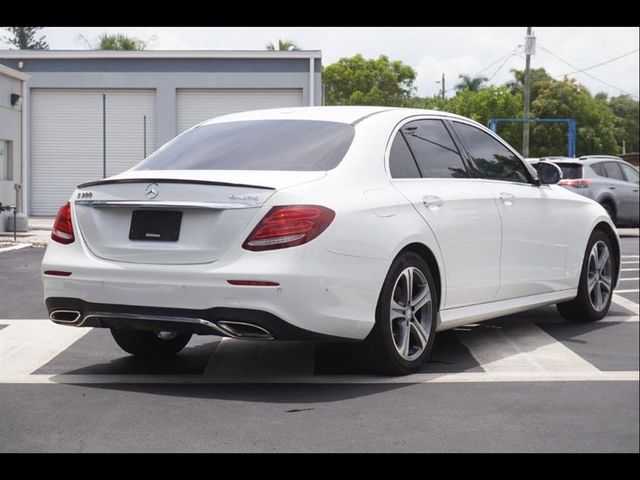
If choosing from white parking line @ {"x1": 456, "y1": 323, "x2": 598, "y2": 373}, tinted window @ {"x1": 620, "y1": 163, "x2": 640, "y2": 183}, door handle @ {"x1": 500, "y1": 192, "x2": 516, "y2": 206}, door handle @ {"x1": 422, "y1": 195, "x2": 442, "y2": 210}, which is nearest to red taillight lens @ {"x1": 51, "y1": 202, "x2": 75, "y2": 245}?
door handle @ {"x1": 422, "y1": 195, "x2": 442, "y2": 210}

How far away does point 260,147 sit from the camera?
4152 mm

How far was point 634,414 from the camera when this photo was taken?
162 cm

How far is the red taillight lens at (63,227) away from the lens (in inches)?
163

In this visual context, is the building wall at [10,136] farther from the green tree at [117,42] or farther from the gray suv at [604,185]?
the green tree at [117,42]

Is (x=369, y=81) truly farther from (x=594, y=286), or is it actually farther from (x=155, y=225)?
(x=155, y=225)

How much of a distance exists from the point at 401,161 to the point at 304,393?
4.30 feet

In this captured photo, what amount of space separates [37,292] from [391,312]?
5.48 ft

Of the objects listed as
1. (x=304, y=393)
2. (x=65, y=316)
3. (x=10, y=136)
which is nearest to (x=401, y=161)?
(x=304, y=393)

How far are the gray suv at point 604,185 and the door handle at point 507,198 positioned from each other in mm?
10563

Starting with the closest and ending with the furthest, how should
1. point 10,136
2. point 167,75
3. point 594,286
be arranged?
1. point 594,286
2. point 167,75
3. point 10,136

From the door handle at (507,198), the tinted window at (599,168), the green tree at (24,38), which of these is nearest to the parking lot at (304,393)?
the door handle at (507,198)
